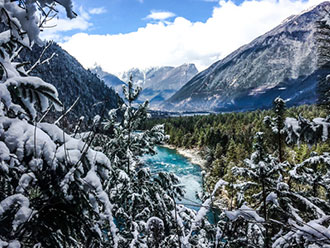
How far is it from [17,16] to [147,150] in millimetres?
5955

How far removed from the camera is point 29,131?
135cm

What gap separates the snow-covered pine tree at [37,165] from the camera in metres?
1.27

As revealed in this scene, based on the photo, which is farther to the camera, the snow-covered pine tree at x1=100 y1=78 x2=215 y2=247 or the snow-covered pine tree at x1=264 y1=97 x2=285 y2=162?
the snow-covered pine tree at x1=264 y1=97 x2=285 y2=162

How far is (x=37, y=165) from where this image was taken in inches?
51.9

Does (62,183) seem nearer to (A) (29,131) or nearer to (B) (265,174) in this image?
(A) (29,131)

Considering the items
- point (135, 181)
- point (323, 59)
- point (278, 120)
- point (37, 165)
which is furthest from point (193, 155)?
point (37, 165)

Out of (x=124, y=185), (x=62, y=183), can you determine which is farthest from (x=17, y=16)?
(x=124, y=185)

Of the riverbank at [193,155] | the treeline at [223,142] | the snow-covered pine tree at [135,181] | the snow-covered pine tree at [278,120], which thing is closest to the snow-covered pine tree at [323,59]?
the snow-covered pine tree at [278,120]

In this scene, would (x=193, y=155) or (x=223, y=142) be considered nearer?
(x=223, y=142)

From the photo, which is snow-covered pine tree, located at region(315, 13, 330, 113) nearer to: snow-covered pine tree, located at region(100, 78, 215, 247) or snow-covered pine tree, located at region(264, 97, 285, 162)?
snow-covered pine tree, located at region(264, 97, 285, 162)

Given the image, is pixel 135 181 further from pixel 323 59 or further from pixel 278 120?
pixel 323 59

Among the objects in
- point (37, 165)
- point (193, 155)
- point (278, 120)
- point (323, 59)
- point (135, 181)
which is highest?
point (323, 59)

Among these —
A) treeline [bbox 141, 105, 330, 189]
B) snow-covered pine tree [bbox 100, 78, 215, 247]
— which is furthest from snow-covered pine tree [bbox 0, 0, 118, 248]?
treeline [bbox 141, 105, 330, 189]

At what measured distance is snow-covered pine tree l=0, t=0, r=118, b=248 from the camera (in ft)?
4.16
